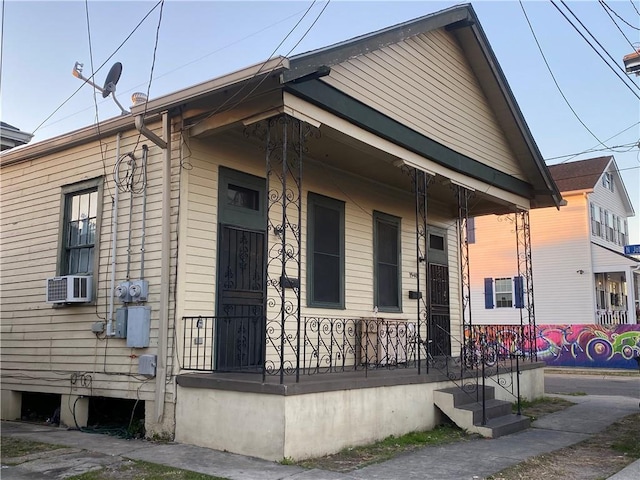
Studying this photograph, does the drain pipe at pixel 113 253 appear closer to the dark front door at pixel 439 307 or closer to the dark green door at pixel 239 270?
the dark green door at pixel 239 270

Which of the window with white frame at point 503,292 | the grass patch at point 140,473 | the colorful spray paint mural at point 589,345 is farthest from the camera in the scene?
the window with white frame at point 503,292

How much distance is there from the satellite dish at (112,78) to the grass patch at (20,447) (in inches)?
207

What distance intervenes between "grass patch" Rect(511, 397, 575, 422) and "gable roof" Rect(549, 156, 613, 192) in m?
15.3

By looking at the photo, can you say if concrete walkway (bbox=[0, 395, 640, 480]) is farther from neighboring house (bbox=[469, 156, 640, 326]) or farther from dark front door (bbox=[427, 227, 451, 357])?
neighboring house (bbox=[469, 156, 640, 326])

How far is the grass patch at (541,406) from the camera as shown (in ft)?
35.4

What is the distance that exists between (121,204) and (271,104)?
3.09 meters

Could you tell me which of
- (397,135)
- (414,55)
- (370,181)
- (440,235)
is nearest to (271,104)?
(397,135)

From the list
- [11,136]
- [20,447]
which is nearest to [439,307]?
[20,447]

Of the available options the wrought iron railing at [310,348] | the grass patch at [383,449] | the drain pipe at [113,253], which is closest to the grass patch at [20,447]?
the drain pipe at [113,253]

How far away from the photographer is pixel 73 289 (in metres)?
8.68

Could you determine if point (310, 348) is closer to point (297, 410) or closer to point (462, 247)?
point (297, 410)

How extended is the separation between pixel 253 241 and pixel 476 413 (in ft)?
13.4

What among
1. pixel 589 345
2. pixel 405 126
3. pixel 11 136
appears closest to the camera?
pixel 11 136

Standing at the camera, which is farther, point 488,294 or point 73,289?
point 488,294
